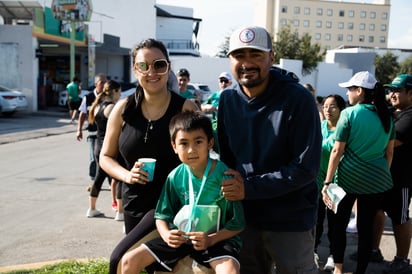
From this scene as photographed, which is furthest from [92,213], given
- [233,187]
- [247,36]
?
[247,36]

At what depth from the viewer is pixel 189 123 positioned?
2.56m

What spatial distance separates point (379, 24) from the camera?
112750mm

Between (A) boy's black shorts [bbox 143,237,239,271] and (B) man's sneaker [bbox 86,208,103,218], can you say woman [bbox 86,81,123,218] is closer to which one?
(B) man's sneaker [bbox 86,208,103,218]

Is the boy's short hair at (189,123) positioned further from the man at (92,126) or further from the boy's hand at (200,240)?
the man at (92,126)

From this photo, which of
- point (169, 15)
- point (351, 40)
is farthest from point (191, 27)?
point (351, 40)

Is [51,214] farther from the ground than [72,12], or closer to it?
closer to it

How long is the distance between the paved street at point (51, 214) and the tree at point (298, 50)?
35614 mm

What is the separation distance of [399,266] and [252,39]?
318 centimetres

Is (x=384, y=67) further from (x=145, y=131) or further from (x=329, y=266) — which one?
(x=145, y=131)

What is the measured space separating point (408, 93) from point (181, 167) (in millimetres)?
Answer: 2884

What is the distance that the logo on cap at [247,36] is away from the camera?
248 centimetres

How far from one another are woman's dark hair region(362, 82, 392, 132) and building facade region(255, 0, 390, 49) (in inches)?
4143

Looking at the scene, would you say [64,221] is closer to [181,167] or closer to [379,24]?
[181,167]

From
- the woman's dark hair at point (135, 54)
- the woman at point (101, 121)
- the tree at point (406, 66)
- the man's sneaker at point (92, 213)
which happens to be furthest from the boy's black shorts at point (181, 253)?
the tree at point (406, 66)
